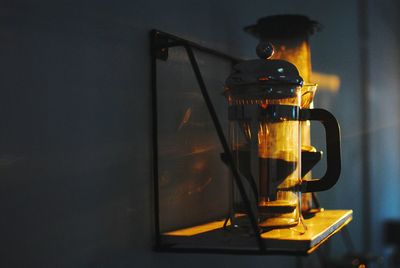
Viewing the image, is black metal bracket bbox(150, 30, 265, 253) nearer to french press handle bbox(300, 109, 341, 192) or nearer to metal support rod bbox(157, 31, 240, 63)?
metal support rod bbox(157, 31, 240, 63)

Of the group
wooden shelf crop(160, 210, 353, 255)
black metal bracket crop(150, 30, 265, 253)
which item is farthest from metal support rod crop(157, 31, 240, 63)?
wooden shelf crop(160, 210, 353, 255)

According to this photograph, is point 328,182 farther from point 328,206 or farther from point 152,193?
point 328,206

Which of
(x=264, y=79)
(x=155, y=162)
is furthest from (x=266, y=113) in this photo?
(x=155, y=162)

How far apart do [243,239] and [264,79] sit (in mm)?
177

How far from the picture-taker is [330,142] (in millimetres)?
680

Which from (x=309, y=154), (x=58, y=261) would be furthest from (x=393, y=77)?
(x=58, y=261)

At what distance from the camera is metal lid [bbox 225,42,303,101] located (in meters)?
0.62

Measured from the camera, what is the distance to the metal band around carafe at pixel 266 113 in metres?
0.63

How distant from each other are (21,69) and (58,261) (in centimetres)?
18

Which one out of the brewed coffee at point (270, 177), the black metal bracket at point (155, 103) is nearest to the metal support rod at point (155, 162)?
the black metal bracket at point (155, 103)

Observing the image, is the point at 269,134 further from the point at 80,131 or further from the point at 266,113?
the point at 80,131

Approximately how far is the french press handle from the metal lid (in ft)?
0.13

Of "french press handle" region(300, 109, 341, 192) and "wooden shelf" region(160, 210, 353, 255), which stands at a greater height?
"french press handle" region(300, 109, 341, 192)

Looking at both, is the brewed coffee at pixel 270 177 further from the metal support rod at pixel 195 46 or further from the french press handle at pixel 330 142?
the metal support rod at pixel 195 46
